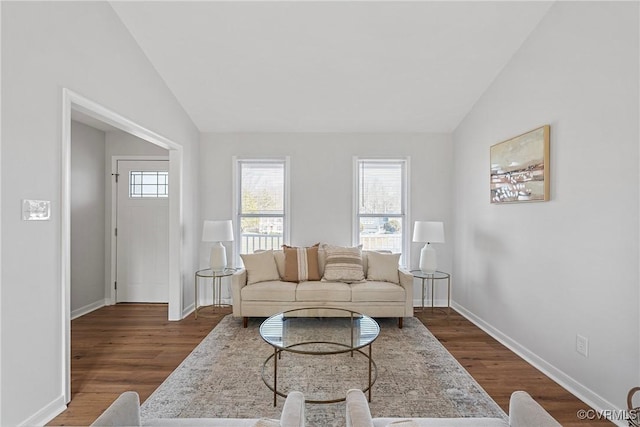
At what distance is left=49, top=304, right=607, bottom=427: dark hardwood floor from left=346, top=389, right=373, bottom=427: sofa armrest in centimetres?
154

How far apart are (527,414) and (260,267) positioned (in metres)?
3.19

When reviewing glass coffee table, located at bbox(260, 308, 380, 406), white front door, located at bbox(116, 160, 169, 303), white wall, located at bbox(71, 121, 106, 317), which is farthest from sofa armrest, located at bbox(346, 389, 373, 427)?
white wall, located at bbox(71, 121, 106, 317)

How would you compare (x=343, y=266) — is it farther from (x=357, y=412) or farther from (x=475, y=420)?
(x=357, y=412)

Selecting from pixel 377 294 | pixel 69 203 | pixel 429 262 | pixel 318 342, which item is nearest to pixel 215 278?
pixel 377 294

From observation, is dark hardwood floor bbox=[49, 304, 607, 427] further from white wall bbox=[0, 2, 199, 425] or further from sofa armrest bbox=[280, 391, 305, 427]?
sofa armrest bbox=[280, 391, 305, 427]

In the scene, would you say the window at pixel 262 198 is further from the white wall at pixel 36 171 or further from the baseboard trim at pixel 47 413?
the baseboard trim at pixel 47 413

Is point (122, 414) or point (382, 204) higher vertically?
point (382, 204)

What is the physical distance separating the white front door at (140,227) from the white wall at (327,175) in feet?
1.96

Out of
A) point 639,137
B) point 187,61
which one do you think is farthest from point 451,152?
point 187,61

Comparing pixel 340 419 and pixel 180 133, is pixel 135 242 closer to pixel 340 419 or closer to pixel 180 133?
pixel 180 133

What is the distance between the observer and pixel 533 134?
115 inches

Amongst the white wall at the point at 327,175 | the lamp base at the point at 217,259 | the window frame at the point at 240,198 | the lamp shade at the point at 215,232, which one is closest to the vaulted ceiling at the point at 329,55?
the white wall at the point at 327,175

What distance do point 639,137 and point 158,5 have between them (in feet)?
A: 11.6

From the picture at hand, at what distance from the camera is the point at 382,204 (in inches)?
189
